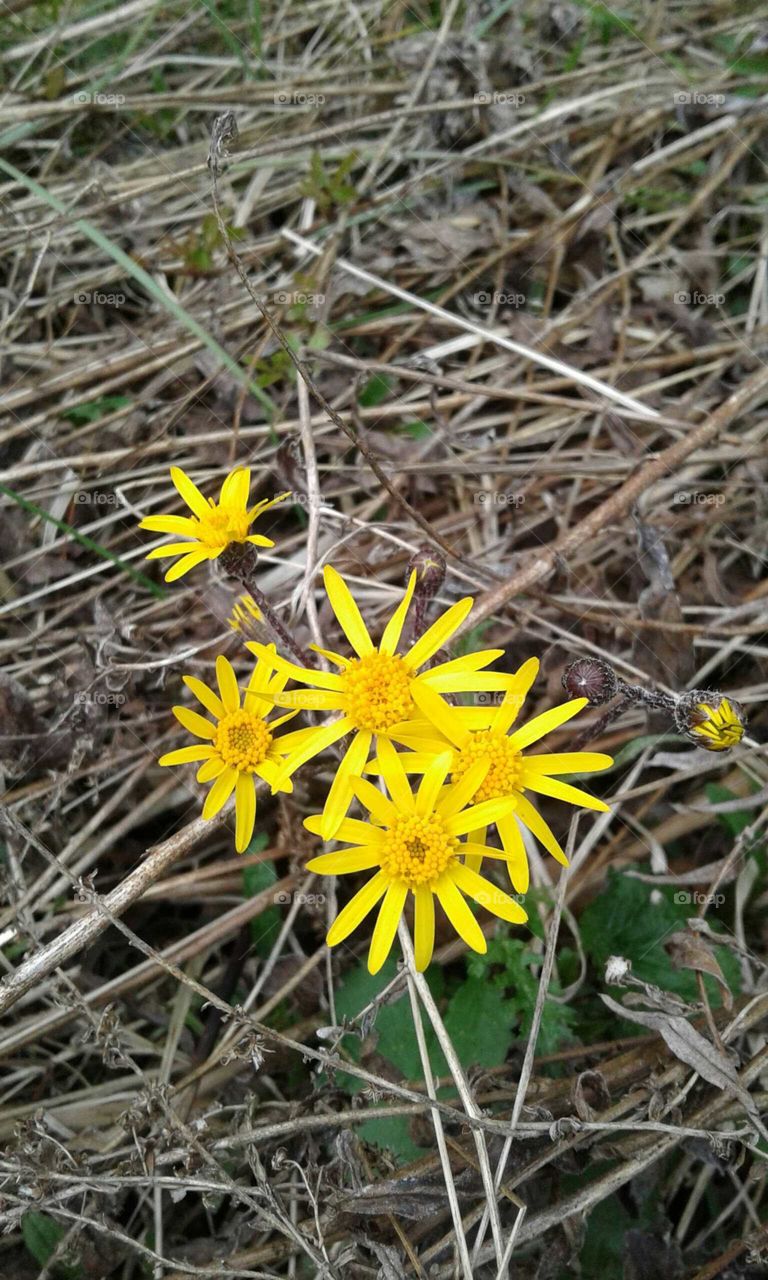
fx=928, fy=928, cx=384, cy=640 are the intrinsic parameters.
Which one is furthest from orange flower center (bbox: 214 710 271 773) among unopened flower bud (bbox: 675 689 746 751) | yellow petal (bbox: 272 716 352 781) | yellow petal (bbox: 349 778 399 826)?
unopened flower bud (bbox: 675 689 746 751)

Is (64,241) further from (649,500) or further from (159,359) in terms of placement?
(649,500)

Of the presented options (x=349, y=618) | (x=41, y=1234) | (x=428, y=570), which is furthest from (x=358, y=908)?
(x=41, y=1234)

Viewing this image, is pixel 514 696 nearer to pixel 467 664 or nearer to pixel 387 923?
pixel 467 664

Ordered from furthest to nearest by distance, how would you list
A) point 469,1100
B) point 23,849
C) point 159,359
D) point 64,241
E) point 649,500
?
point 64,241, point 159,359, point 649,500, point 23,849, point 469,1100

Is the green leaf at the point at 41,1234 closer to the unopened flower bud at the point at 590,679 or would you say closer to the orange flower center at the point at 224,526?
the orange flower center at the point at 224,526

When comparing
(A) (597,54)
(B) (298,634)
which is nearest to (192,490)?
(B) (298,634)

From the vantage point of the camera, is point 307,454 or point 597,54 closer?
point 307,454
